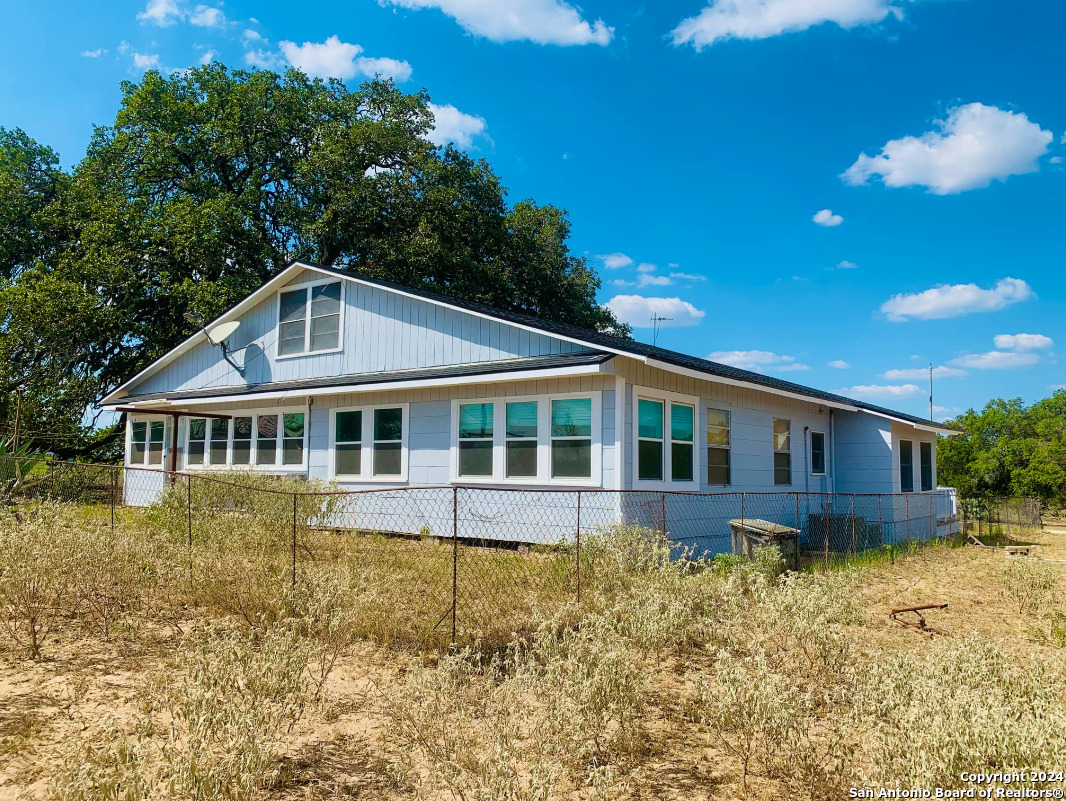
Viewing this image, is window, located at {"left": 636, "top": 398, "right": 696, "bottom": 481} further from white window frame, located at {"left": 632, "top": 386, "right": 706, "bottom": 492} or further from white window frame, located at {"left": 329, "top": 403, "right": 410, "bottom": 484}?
white window frame, located at {"left": 329, "top": 403, "right": 410, "bottom": 484}

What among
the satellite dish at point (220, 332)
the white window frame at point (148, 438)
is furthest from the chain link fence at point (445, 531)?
the satellite dish at point (220, 332)

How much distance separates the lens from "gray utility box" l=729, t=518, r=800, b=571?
9.98 meters

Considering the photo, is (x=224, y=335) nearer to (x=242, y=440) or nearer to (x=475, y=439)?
(x=242, y=440)

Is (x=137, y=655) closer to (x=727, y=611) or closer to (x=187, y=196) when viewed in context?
(x=727, y=611)

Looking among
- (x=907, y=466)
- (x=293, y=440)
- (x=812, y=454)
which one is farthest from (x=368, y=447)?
(x=907, y=466)

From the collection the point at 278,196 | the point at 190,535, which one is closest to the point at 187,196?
the point at 278,196

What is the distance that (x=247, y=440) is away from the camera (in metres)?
16.3

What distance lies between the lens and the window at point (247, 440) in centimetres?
1523

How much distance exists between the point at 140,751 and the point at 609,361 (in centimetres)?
782

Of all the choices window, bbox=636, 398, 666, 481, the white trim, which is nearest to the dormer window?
window, bbox=636, 398, 666, 481

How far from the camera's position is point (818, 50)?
17.2 metres

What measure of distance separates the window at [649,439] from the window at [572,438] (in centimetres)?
80

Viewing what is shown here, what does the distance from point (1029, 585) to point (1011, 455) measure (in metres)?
33.8

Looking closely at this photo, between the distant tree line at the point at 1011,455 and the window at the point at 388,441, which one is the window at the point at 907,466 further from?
the distant tree line at the point at 1011,455
